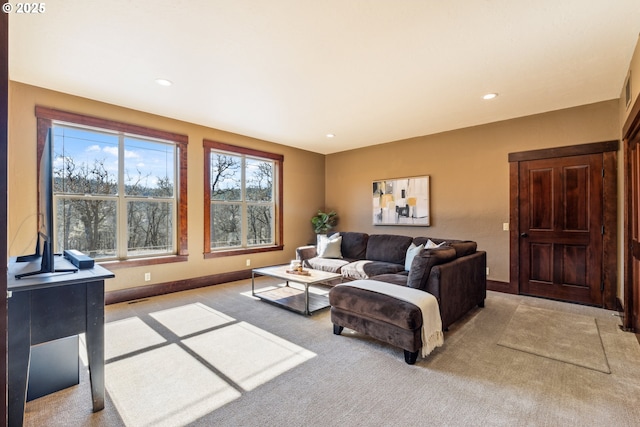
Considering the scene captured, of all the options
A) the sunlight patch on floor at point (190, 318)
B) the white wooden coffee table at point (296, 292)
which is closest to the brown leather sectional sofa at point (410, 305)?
the white wooden coffee table at point (296, 292)

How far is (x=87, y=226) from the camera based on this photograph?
3.87 metres

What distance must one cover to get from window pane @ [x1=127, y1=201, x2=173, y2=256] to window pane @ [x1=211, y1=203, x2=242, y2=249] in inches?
27.8

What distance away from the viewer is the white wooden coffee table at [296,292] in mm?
3617

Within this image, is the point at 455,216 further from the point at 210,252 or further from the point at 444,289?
the point at 210,252

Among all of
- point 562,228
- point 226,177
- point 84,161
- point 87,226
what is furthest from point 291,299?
point 562,228

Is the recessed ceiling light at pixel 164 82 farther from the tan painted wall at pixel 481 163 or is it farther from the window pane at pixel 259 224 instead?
the tan painted wall at pixel 481 163

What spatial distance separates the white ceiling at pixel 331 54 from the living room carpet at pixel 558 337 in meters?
2.63

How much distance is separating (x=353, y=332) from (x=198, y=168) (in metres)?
3.51

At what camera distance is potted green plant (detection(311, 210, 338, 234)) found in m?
6.48

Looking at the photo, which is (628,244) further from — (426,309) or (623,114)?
(426,309)

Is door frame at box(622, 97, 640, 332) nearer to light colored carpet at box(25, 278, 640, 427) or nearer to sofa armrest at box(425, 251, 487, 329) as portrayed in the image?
light colored carpet at box(25, 278, 640, 427)

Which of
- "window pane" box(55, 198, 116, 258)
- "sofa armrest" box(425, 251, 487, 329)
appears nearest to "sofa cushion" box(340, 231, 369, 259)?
"sofa armrest" box(425, 251, 487, 329)

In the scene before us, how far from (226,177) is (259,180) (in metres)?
0.72

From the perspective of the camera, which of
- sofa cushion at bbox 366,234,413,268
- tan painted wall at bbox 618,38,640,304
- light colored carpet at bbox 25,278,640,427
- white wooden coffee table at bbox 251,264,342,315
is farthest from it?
sofa cushion at bbox 366,234,413,268
